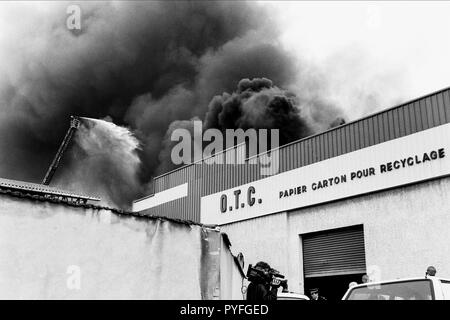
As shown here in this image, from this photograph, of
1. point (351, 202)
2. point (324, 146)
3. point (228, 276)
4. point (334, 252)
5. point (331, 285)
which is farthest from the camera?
point (331, 285)

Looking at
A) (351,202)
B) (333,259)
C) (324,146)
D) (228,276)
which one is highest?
(324,146)

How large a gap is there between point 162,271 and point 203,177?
15.9m

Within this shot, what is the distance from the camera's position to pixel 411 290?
5.90 meters

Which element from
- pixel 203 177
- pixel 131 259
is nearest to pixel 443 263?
pixel 131 259

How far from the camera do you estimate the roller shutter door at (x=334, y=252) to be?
18500mm

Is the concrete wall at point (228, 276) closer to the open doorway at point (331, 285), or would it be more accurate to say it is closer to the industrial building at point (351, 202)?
the industrial building at point (351, 202)

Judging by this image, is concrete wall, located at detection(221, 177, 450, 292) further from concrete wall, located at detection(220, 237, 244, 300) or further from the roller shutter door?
concrete wall, located at detection(220, 237, 244, 300)

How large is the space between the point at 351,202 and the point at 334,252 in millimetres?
2201

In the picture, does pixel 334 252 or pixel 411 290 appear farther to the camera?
pixel 334 252

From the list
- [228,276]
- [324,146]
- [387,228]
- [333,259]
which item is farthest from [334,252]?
[228,276]

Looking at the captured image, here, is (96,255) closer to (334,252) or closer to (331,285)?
(334,252)

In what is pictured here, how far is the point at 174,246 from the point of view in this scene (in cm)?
1038
